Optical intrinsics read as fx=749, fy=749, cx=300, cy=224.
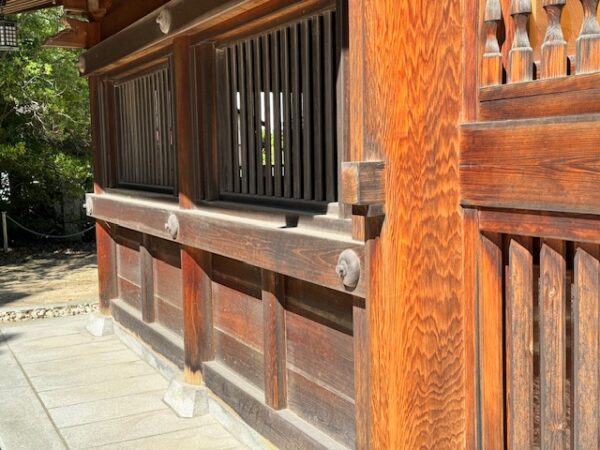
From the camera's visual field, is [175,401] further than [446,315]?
Yes

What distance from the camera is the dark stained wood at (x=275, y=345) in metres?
4.06

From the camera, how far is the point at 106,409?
5199 mm

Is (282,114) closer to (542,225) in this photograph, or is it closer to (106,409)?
(542,225)

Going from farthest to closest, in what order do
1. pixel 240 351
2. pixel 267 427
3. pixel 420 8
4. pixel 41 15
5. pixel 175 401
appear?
pixel 41 15 < pixel 175 401 < pixel 240 351 < pixel 267 427 < pixel 420 8

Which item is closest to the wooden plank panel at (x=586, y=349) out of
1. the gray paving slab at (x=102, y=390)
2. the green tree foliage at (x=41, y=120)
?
the gray paving slab at (x=102, y=390)

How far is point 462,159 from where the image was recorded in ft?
7.84

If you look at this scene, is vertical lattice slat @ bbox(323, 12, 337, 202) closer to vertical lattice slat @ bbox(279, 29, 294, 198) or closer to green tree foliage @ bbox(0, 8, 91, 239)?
vertical lattice slat @ bbox(279, 29, 294, 198)

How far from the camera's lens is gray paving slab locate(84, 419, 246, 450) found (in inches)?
176

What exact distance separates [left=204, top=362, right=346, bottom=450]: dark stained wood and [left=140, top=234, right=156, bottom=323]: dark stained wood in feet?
4.97

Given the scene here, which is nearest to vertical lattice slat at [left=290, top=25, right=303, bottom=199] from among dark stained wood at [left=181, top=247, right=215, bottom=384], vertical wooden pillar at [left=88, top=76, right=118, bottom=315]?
dark stained wood at [left=181, top=247, right=215, bottom=384]

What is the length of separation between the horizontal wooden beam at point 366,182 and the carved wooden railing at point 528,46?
17.8 inches

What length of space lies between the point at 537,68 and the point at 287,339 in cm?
224

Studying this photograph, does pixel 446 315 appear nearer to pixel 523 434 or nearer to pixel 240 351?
pixel 523 434

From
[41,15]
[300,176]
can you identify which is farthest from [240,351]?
[41,15]
